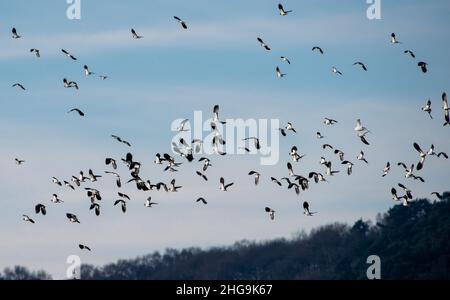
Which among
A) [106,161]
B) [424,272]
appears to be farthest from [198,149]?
[424,272]

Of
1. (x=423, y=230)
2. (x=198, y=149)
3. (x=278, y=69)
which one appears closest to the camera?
(x=198, y=149)
